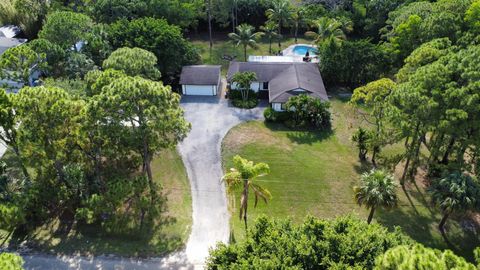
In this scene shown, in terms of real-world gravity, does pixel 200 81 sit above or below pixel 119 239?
above

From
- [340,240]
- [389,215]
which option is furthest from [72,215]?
[389,215]

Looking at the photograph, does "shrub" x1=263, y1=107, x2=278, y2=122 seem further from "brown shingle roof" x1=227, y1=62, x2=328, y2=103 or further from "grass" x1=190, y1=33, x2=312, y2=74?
"grass" x1=190, y1=33, x2=312, y2=74

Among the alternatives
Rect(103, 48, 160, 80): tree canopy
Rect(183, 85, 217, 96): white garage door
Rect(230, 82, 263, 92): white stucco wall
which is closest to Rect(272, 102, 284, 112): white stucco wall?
Rect(230, 82, 263, 92): white stucco wall

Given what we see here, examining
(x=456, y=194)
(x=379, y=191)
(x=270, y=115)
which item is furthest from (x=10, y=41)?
(x=456, y=194)

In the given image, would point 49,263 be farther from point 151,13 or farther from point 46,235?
point 151,13

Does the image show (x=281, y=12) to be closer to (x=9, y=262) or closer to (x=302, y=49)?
(x=302, y=49)

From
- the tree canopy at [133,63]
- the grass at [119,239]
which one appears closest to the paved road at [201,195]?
the grass at [119,239]

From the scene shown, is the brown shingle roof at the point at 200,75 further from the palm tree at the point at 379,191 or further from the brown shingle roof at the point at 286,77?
the palm tree at the point at 379,191
